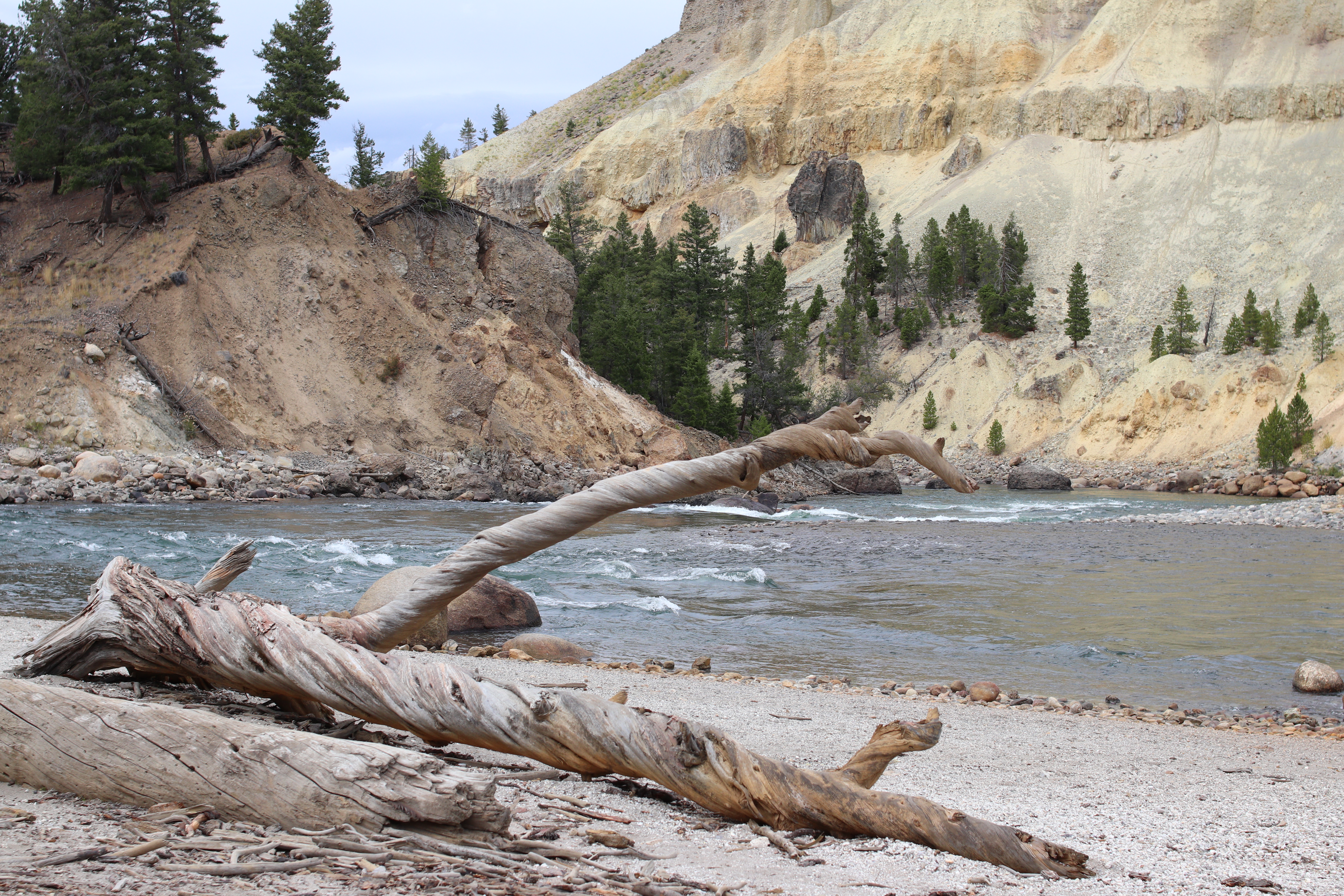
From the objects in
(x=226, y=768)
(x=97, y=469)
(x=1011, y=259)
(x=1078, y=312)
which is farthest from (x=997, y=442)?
(x=226, y=768)

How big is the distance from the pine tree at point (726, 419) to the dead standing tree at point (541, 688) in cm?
4292

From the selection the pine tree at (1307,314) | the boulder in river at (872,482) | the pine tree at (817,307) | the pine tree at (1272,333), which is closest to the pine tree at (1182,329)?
the pine tree at (1272,333)

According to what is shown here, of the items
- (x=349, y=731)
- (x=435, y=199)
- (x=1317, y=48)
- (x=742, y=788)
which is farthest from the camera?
(x=1317, y=48)

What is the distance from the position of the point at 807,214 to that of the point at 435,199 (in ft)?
166

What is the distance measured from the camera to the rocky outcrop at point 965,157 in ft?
252

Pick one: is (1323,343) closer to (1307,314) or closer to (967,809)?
(1307,314)

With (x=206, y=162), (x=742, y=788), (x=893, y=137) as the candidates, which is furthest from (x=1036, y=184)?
(x=742, y=788)

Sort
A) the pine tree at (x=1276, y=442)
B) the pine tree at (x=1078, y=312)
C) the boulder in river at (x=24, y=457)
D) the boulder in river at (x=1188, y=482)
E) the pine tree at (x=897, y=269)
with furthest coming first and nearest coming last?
the pine tree at (x=897, y=269) → the pine tree at (x=1078, y=312) → the boulder in river at (x=1188, y=482) → the pine tree at (x=1276, y=442) → the boulder in river at (x=24, y=457)

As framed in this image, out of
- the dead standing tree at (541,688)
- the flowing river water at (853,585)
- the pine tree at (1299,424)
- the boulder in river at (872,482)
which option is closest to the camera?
the dead standing tree at (541,688)

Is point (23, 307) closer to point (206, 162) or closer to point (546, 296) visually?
point (206, 162)

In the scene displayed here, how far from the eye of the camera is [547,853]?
3.06 metres

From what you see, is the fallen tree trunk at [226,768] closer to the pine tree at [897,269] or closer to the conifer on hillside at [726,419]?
the conifer on hillside at [726,419]

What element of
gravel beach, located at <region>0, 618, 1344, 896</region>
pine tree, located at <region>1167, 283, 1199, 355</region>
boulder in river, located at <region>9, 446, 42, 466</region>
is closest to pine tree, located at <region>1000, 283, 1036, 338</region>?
pine tree, located at <region>1167, 283, 1199, 355</region>

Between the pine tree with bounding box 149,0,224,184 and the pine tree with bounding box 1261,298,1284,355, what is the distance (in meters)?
50.9
